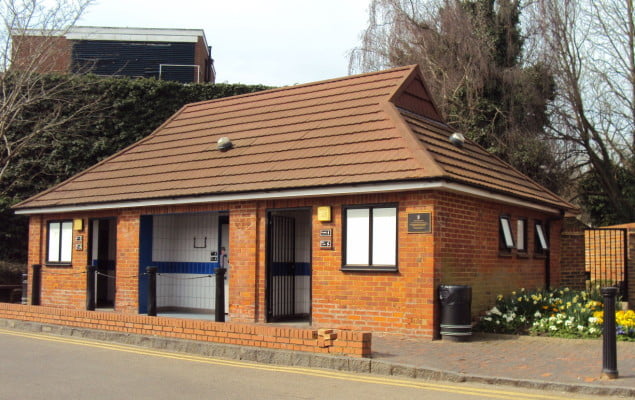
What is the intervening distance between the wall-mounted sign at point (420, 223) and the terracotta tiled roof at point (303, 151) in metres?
0.74

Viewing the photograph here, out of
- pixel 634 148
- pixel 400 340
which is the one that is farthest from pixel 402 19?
pixel 400 340

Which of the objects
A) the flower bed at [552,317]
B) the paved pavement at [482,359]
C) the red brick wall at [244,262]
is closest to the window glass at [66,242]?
the red brick wall at [244,262]

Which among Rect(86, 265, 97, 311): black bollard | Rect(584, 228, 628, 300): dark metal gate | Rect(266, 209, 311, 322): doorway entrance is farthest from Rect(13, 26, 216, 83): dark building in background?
Rect(584, 228, 628, 300): dark metal gate

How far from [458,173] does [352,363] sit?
4732 mm

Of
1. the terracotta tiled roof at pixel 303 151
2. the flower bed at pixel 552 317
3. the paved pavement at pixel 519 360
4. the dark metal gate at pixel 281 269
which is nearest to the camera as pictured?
the paved pavement at pixel 519 360

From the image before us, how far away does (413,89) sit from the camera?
52.6 ft

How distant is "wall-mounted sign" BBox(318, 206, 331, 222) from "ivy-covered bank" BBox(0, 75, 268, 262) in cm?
1569

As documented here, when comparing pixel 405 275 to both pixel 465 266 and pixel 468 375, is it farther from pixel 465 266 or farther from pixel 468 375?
pixel 468 375

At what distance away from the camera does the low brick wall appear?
32.3ft

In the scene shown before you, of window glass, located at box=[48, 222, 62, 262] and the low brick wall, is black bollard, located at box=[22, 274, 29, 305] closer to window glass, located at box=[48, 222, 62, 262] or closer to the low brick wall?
window glass, located at box=[48, 222, 62, 262]

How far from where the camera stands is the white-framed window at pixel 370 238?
12.4 meters

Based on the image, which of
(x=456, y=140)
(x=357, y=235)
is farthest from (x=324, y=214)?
(x=456, y=140)

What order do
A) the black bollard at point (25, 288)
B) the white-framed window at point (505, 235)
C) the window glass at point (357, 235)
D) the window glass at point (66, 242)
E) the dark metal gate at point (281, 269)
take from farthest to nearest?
the black bollard at point (25, 288) → the window glass at point (66, 242) → the white-framed window at point (505, 235) → the dark metal gate at point (281, 269) → the window glass at point (357, 235)

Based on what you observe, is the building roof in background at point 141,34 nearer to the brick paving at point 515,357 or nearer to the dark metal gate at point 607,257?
the dark metal gate at point 607,257
